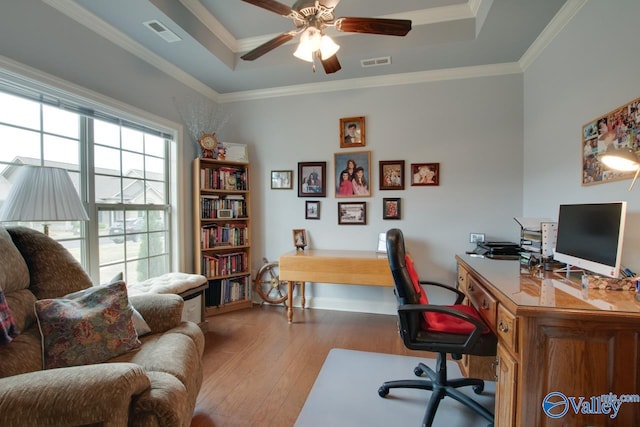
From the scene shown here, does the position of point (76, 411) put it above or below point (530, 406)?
above

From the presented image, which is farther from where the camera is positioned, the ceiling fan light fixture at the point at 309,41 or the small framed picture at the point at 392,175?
the small framed picture at the point at 392,175

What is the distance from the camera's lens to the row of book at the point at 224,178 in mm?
3152

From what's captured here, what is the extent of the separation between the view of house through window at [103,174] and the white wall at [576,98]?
341 cm

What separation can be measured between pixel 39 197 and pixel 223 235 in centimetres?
187

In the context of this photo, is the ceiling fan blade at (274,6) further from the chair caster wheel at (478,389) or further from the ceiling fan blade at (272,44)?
the chair caster wheel at (478,389)

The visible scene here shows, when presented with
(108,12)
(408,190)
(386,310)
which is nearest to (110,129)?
(108,12)

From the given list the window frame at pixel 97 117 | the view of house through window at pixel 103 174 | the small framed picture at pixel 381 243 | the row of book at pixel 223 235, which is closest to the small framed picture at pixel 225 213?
the row of book at pixel 223 235

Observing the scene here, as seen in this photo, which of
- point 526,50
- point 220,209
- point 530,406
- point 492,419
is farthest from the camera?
point 220,209

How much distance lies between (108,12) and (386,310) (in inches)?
138

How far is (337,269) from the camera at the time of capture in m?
2.76

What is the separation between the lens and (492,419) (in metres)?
1.45

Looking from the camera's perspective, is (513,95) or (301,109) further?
(301,109)

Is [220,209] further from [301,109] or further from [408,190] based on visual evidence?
[408,190]

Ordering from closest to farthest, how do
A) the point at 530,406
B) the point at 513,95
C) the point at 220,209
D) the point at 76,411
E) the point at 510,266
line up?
the point at 76,411 < the point at 530,406 < the point at 510,266 < the point at 513,95 < the point at 220,209
